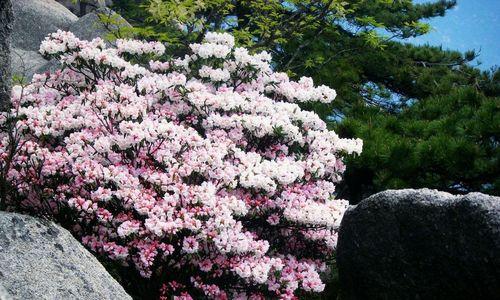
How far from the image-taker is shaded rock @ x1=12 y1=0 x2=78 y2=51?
52.0ft

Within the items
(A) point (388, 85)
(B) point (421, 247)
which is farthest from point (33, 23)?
(B) point (421, 247)

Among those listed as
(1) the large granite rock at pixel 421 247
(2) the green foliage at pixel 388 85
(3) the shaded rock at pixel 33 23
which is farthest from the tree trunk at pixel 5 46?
(3) the shaded rock at pixel 33 23

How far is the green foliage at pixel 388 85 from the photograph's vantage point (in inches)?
327

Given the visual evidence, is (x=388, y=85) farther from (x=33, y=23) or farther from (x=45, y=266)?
(x=45, y=266)

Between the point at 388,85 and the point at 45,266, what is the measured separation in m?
12.3

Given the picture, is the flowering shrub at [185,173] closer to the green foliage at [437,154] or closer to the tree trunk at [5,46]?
the tree trunk at [5,46]

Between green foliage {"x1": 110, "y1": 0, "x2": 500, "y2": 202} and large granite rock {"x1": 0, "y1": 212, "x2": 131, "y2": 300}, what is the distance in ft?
16.4

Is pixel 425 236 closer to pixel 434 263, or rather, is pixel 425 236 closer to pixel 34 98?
pixel 434 263

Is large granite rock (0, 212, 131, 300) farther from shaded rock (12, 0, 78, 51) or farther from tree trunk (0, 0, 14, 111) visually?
shaded rock (12, 0, 78, 51)

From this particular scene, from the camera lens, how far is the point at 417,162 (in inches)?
328

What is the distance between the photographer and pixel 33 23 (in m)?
16.0

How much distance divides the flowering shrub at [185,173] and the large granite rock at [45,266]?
2.55 feet

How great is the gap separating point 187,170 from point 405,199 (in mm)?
2038

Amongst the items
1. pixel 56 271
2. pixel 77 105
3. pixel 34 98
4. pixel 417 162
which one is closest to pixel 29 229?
pixel 56 271
